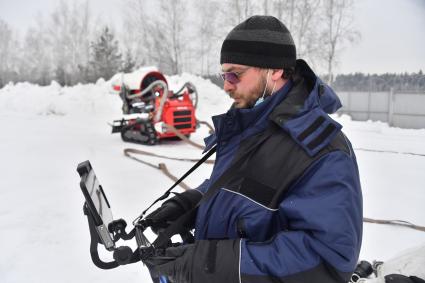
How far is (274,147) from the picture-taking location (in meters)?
1.49

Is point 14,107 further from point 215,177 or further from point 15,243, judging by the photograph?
point 215,177

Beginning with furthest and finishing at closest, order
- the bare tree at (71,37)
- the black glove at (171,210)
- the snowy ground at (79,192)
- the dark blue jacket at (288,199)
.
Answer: the bare tree at (71,37), the snowy ground at (79,192), the black glove at (171,210), the dark blue jacket at (288,199)

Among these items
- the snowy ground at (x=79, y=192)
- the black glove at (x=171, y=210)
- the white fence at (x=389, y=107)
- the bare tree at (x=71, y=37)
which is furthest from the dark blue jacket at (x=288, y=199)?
the bare tree at (x=71, y=37)

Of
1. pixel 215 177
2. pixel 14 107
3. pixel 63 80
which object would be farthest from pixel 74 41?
pixel 215 177

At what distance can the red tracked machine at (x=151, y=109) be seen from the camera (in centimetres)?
1036

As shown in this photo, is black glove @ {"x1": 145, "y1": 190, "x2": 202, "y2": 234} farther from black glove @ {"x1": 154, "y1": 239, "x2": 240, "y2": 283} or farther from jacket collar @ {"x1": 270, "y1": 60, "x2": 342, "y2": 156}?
jacket collar @ {"x1": 270, "y1": 60, "x2": 342, "y2": 156}

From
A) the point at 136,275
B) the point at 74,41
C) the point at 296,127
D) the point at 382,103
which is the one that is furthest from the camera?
the point at 74,41

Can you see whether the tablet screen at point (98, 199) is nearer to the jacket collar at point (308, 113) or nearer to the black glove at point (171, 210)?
the black glove at point (171, 210)

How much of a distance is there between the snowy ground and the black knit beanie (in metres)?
1.97

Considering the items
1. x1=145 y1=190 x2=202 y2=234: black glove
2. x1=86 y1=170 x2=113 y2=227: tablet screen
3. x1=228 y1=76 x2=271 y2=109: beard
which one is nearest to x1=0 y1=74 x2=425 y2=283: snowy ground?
x1=145 y1=190 x2=202 y2=234: black glove

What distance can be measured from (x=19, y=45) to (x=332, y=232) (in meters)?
57.5

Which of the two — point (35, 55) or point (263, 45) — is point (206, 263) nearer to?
point (263, 45)

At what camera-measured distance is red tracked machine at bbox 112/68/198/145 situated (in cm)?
1036

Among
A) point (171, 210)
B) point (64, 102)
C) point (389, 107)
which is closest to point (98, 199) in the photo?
point (171, 210)
